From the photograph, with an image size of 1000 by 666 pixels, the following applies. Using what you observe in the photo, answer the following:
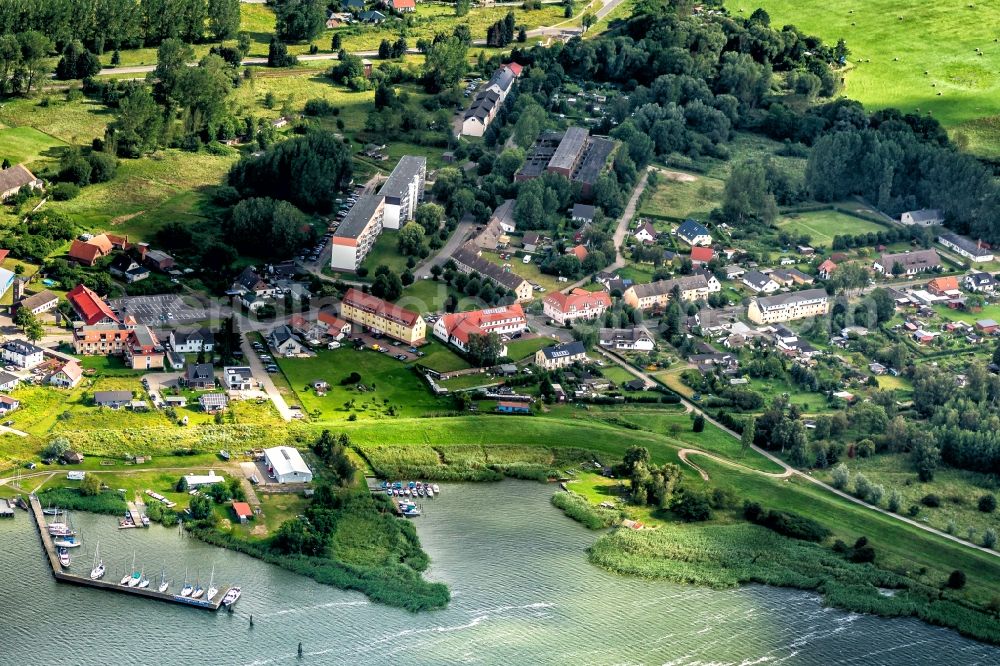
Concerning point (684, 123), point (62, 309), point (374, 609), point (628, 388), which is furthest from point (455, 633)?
point (684, 123)

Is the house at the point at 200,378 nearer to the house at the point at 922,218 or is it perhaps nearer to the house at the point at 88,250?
the house at the point at 88,250

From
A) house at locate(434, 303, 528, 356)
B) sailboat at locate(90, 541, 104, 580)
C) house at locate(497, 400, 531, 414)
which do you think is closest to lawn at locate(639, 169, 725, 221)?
house at locate(434, 303, 528, 356)

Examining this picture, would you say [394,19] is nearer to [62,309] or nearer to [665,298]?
[665,298]

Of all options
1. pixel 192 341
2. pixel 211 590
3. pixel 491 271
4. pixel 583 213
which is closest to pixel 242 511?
pixel 211 590

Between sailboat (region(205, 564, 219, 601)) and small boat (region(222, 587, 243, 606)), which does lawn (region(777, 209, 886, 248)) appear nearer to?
small boat (region(222, 587, 243, 606))

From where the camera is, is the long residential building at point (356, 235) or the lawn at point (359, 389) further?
the long residential building at point (356, 235)

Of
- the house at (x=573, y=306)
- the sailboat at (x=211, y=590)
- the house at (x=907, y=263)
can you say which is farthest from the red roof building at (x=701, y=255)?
the sailboat at (x=211, y=590)

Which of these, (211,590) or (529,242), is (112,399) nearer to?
(211,590)
